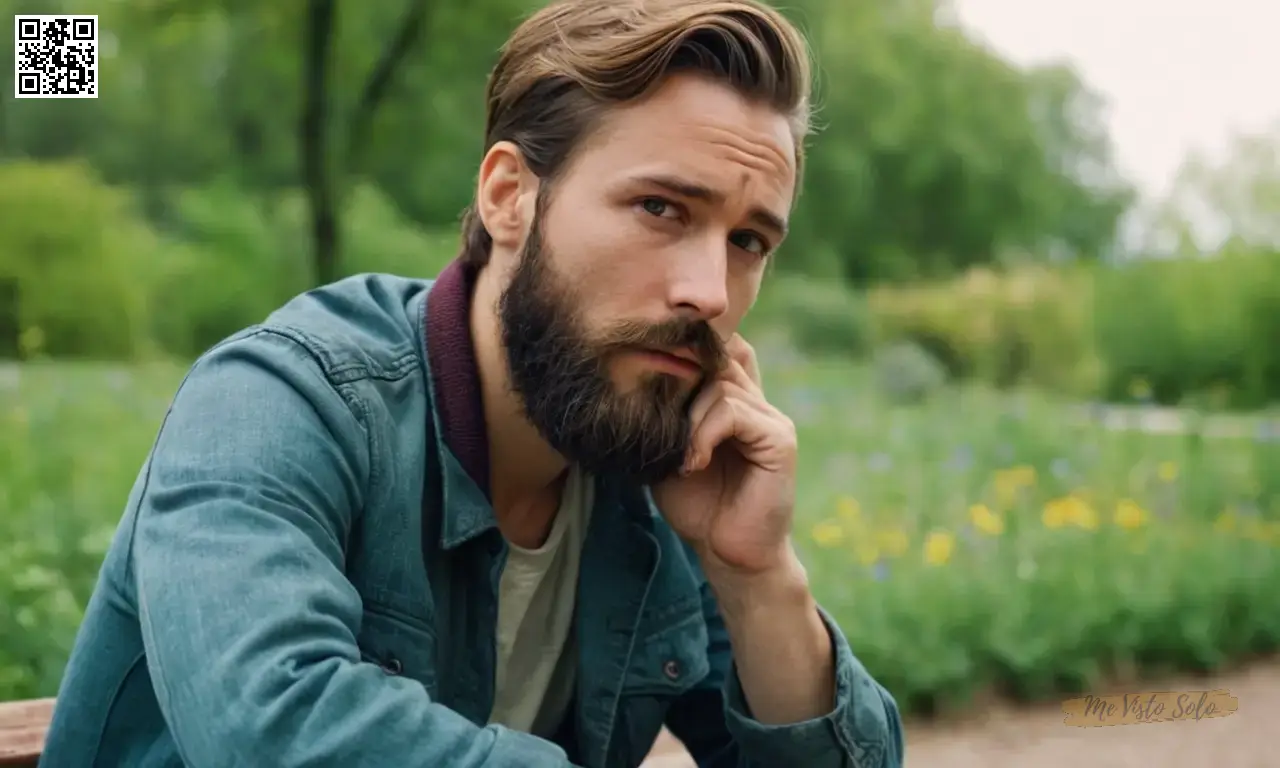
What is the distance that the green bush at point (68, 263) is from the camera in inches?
583

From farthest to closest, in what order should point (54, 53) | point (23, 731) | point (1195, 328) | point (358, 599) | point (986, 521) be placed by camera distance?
point (1195, 328) → point (986, 521) → point (54, 53) → point (23, 731) → point (358, 599)

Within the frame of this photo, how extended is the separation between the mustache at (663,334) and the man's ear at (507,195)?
283 mm

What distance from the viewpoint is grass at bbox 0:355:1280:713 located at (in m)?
4.21

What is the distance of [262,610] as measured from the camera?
55.4 inches

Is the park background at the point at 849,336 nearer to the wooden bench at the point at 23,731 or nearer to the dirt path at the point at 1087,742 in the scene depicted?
the dirt path at the point at 1087,742

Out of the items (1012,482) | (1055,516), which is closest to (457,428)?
(1055,516)

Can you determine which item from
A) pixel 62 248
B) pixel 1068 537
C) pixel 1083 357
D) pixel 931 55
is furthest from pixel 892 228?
pixel 1068 537

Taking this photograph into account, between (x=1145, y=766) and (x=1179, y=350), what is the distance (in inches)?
386

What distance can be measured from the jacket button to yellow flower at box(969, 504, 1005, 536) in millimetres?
3717

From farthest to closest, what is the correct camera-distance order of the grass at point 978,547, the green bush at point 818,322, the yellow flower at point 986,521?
1. the green bush at point 818,322
2. the yellow flower at point 986,521
3. the grass at point 978,547

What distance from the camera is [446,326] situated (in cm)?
202

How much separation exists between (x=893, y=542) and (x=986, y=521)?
0.54 metres
